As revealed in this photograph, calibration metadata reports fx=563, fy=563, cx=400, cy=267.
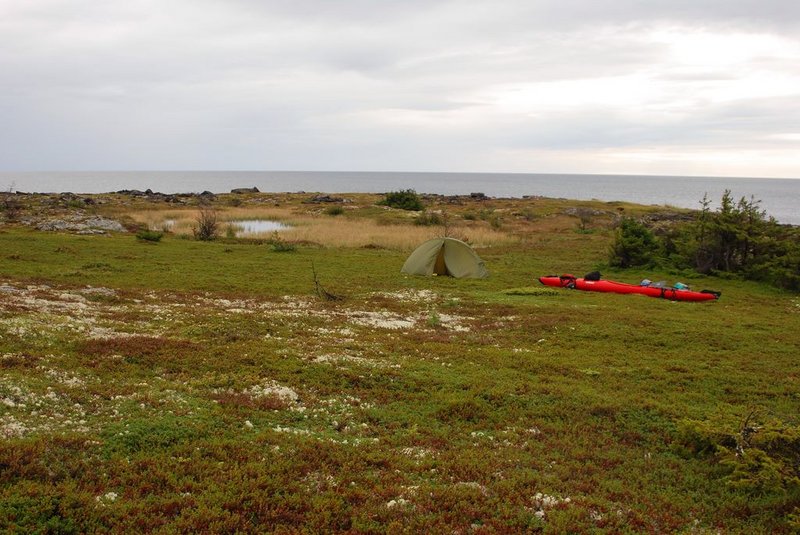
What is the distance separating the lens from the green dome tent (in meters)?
30.4

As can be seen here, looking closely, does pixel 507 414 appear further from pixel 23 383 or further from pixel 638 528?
pixel 23 383

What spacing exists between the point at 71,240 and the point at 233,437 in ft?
121

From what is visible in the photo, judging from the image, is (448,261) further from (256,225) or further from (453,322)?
(256,225)

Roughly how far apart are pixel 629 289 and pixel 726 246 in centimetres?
869

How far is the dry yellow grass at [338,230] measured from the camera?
4556cm

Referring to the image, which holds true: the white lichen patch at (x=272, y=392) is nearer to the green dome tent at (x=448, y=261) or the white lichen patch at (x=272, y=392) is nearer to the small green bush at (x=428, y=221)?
the green dome tent at (x=448, y=261)

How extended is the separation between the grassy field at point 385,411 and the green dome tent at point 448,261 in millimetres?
6423

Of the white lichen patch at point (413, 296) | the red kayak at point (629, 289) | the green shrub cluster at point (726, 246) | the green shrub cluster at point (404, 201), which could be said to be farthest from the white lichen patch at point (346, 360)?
the green shrub cluster at point (404, 201)

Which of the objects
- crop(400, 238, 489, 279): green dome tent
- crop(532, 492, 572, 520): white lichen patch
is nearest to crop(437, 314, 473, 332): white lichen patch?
crop(400, 238, 489, 279): green dome tent

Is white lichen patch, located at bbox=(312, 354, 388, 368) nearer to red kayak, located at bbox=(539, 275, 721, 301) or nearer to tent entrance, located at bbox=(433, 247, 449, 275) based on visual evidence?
red kayak, located at bbox=(539, 275, 721, 301)

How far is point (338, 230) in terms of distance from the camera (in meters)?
52.0

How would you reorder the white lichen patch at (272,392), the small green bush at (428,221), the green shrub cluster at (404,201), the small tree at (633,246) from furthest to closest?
the green shrub cluster at (404,201) → the small green bush at (428,221) → the small tree at (633,246) → the white lichen patch at (272,392)

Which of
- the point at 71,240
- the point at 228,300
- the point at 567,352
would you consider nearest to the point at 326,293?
the point at 228,300

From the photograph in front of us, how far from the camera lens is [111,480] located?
7492mm
